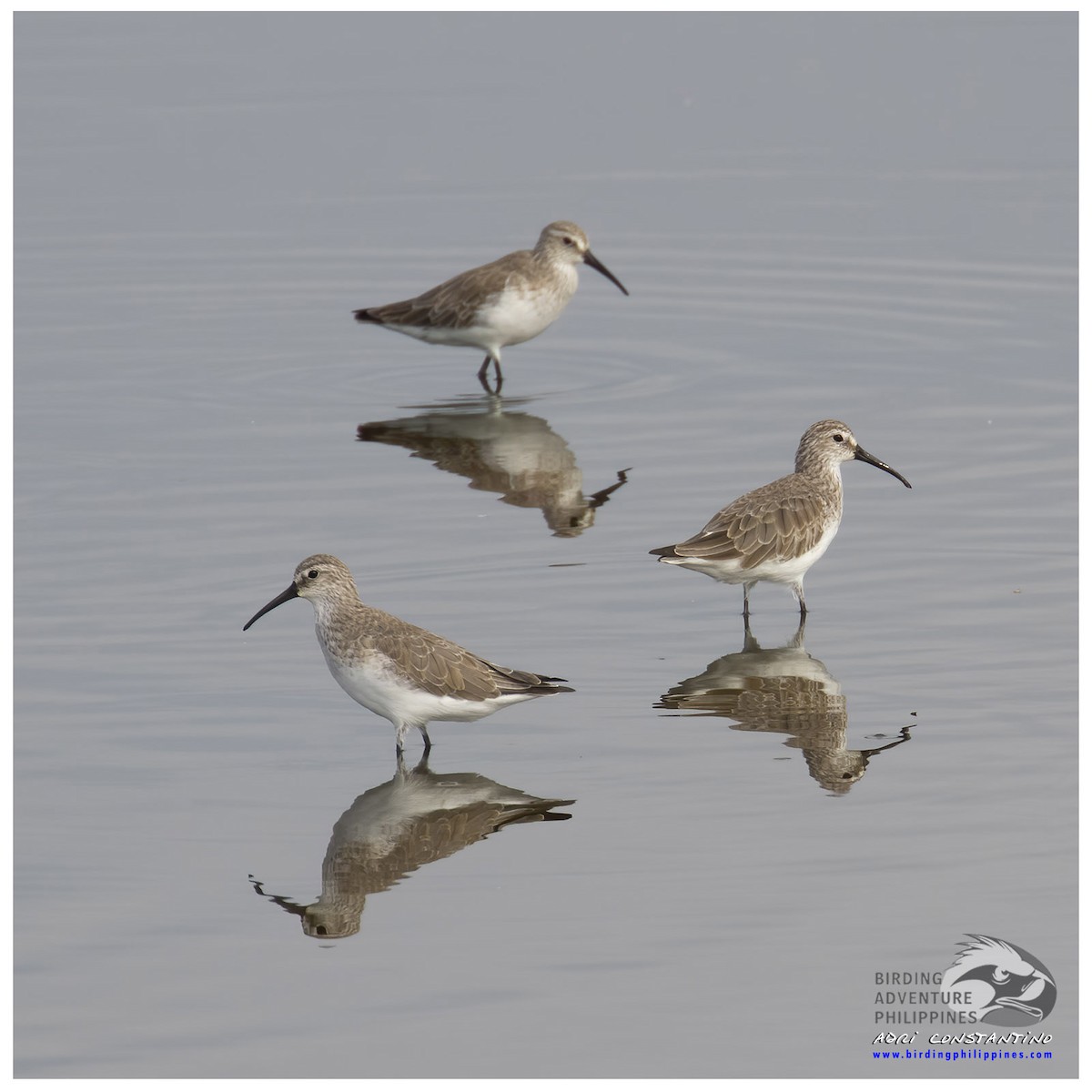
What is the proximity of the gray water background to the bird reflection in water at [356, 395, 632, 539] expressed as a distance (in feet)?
0.47

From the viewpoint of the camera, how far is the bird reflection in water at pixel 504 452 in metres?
17.3

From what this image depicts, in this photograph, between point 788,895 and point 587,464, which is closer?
point 788,895

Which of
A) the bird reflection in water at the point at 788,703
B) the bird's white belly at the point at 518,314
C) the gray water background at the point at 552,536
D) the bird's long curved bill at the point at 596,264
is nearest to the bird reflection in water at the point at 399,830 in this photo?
the gray water background at the point at 552,536

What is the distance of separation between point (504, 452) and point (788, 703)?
6903mm

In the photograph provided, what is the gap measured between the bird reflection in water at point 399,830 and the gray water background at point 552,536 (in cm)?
12

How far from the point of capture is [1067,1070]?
884 centimetres

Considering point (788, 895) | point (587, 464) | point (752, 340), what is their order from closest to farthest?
1. point (788, 895)
2. point (587, 464)
3. point (752, 340)

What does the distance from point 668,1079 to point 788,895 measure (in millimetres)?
1655

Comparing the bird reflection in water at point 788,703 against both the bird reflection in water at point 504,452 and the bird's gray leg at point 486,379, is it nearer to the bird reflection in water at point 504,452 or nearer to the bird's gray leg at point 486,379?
the bird reflection in water at point 504,452

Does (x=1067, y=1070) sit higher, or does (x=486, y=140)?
(x=486, y=140)

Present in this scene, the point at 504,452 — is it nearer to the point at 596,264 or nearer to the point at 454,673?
the point at 596,264

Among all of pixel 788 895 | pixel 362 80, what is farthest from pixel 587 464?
pixel 362 80

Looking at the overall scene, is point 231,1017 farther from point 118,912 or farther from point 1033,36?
point 1033,36

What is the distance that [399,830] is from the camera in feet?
35.9
